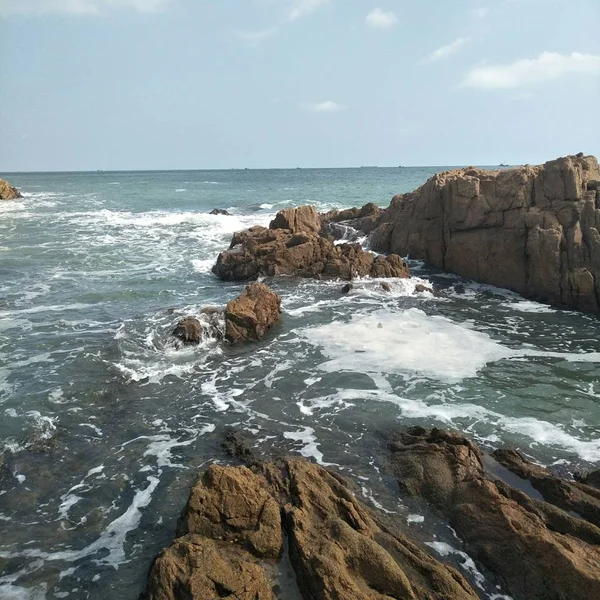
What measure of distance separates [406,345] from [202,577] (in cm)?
1092

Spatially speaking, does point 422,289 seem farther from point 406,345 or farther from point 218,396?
point 218,396

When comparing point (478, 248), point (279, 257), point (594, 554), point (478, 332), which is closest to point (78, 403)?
point (594, 554)

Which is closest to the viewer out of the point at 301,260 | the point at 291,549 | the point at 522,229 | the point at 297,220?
the point at 291,549

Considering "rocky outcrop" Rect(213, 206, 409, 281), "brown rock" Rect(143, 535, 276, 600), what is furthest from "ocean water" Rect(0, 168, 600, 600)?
"rocky outcrop" Rect(213, 206, 409, 281)

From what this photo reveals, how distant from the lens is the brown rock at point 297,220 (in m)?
29.1

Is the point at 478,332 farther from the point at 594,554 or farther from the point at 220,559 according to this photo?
the point at 220,559

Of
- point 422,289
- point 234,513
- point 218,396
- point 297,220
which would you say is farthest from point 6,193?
point 234,513

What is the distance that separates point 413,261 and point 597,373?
13.5 metres

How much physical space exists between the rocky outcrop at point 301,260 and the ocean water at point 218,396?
3.64 feet

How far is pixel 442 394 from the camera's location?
41.3 ft

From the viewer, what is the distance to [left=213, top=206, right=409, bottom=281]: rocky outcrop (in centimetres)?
2381

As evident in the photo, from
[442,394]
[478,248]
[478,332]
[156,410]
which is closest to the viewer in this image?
[156,410]

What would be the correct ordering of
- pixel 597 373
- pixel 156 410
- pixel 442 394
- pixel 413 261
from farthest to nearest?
1. pixel 413 261
2. pixel 597 373
3. pixel 442 394
4. pixel 156 410

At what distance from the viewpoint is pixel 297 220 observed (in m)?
29.8
